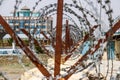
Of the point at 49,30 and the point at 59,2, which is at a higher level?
the point at 59,2

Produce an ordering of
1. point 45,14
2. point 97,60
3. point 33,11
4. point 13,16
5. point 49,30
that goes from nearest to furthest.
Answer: point 97,60
point 13,16
point 33,11
point 45,14
point 49,30

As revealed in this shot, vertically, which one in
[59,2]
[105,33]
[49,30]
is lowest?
[49,30]

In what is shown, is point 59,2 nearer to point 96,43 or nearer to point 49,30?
point 96,43

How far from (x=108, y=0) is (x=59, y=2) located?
28.2 inches

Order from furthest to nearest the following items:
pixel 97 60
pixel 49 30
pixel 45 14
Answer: pixel 49 30, pixel 45 14, pixel 97 60

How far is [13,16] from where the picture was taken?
7.21 metres

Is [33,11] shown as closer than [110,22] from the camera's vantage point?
No

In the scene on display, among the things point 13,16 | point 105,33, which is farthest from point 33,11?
point 105,33

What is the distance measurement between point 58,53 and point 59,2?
0.75 meters

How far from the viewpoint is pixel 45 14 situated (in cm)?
1269

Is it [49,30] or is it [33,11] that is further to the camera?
[49,30]

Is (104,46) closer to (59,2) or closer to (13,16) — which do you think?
(59,2)

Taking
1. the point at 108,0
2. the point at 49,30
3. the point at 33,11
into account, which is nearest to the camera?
the point at 108,0

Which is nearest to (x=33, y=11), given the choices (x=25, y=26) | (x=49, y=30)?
(x=25, y=26)
